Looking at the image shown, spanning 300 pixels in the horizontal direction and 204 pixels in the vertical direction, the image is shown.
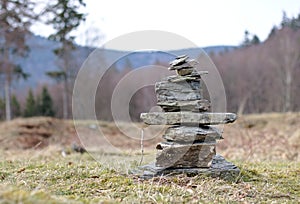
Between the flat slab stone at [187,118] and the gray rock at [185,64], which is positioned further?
the gray rock at [185,64]

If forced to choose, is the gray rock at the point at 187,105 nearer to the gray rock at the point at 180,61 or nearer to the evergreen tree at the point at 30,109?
the gray rock at the point at 180,61

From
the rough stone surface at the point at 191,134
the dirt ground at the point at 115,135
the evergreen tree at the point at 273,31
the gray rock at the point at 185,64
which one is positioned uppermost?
the evergreen tree at the point at 273,31

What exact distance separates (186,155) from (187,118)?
50 cm

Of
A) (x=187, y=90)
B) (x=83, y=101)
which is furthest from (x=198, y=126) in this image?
(x=83, y=101)

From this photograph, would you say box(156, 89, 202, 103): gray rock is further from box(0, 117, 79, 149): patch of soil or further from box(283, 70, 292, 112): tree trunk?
box(283, 70, 292, 112): tree trunk

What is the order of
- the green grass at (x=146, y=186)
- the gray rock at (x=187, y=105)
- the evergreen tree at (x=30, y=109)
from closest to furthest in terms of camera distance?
the green grass at (x=146, y=186) < the gray rock at (x=187, y=105) < the evergreen tree at (x=30, y=109)

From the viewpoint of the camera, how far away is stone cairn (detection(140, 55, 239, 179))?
453 cm

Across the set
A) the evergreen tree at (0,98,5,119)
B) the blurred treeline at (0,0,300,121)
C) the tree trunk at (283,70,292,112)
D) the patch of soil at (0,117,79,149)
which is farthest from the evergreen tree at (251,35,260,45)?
the evergreen tree at (0,98,5,119)

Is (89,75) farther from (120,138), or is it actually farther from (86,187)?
(86,187)

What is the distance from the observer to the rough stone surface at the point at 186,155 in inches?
178

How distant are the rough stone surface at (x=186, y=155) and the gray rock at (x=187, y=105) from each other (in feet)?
1.64

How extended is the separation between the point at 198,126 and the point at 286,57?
31.1 meters

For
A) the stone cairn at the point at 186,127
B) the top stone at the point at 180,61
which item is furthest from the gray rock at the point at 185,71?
the top stone at the point at 180,61

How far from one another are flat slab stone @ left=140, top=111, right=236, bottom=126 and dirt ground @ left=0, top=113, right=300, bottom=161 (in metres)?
8.42
